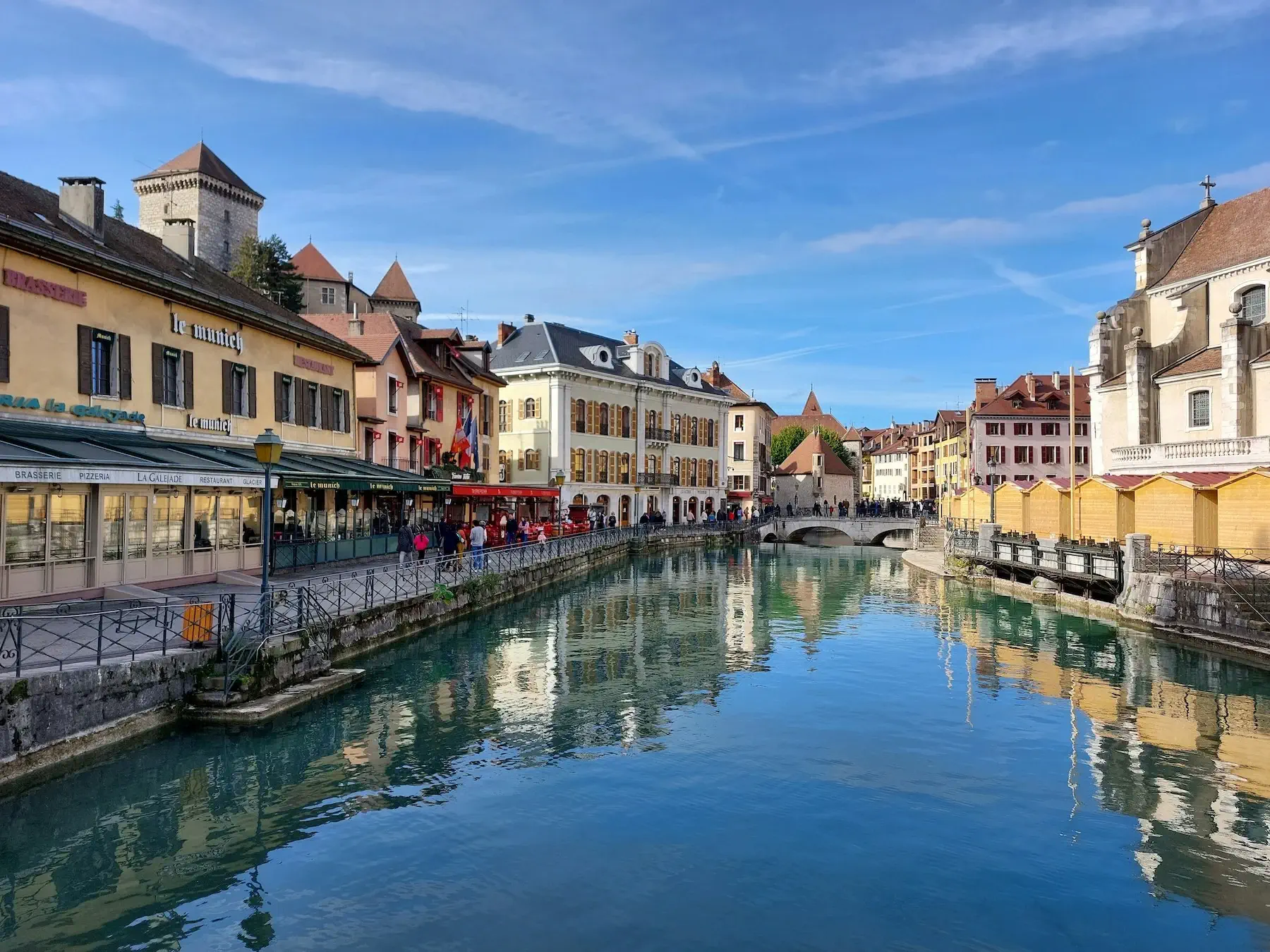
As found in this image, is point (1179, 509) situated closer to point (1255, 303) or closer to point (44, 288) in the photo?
point (1255, 303)

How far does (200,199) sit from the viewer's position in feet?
217

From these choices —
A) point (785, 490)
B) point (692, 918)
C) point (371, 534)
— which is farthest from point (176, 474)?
point (785, 490)

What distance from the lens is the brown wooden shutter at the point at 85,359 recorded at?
57.3 ft

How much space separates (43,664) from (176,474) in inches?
289

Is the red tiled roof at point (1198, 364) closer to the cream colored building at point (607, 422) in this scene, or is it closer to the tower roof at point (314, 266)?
the cream colored building at point (607, 422)

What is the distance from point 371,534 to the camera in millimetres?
28703

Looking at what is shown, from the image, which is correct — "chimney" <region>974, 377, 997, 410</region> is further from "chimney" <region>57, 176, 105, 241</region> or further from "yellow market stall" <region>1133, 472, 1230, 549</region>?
"chimney" <region>57, 176, 105, 241</region>

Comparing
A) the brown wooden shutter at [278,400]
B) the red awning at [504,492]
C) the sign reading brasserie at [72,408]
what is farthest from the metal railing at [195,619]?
the red awning at [504,492]

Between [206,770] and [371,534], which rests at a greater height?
[371,534]

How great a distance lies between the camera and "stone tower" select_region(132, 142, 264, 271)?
66188mm

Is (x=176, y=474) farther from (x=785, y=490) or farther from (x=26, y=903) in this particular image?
(x=785, y=490)

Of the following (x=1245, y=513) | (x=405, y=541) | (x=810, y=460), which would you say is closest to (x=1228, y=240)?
(x=1245, y=513)

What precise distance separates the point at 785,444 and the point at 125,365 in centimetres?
9407

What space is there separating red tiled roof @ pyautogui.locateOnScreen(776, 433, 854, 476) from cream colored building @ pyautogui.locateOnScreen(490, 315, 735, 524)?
27.4 m
